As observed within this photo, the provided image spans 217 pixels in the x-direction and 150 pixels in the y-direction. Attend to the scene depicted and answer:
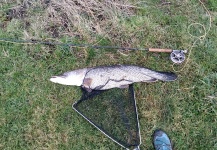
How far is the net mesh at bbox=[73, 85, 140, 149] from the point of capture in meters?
3.60

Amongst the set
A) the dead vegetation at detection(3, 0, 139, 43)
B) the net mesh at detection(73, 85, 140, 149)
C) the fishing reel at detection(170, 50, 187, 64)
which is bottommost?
the net mesh at detection(73, 85, 140, 149)

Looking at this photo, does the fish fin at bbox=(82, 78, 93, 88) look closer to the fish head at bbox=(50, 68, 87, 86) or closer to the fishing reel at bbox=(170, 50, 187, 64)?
the fish head at bbox=(50, 68, 87, 86)

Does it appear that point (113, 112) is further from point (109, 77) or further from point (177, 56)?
point (177, 56)

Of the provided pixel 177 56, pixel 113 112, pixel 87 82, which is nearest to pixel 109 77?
pixel 87 82

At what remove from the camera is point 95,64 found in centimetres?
383

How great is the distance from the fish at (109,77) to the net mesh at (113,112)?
0.07 meters

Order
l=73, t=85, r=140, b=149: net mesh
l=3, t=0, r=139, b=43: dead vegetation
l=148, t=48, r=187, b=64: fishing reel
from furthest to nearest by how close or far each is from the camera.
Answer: l=3, t=0, r=139, b=43: dead vegetation, l=148, t=48, r=187, b=64: fishing reel, l=73, t=85, r=140, b=149: net mesh

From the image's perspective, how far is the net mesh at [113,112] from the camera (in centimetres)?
360

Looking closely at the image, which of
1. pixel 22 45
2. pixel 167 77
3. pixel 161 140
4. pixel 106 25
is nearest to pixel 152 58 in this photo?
pixel 167 77

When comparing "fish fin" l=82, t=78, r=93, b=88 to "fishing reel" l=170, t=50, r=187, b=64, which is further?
"fishing reel" l=170, t=50, r=187, b=64

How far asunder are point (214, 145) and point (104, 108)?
43.5 inches

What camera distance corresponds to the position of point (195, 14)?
13.0 feet

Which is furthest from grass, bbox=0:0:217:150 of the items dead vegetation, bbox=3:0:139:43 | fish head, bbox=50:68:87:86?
fish head, bbox=50:68:87:86

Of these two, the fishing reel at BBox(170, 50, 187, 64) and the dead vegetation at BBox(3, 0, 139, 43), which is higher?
the dead vegetation at BBox(3, 0, 139, 43)
